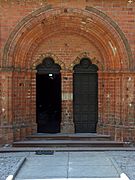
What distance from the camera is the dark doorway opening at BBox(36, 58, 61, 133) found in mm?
15906

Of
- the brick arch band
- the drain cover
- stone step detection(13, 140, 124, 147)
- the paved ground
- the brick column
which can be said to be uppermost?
the brick arch band

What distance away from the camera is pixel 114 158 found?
12.7m

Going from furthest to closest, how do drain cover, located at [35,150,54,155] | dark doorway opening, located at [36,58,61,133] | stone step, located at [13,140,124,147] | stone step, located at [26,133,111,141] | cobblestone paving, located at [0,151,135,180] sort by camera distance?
dark doorway opening, located at [36,58,61,133]
stone step, located at [26,133,111,141]
stone step, located at [13,140,124,147]
drain cover, located at [35,150,54,155]
cobblestone paving, located at [0,151,135,180]

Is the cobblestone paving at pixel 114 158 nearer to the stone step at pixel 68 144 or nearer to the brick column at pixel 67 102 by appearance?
the stone step at pixel 68 144

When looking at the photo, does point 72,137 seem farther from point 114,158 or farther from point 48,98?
point 114,158

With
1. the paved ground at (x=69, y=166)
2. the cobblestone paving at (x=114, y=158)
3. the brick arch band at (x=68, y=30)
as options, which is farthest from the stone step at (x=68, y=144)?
the brick arch band at (x=68, y=30)

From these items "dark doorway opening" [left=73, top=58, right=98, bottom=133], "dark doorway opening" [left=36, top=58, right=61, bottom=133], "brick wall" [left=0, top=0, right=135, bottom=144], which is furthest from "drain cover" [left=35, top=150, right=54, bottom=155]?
"dark doorway opening" [left=73, top=58, right=98, bottom=133]

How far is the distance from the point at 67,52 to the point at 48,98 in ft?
6.35

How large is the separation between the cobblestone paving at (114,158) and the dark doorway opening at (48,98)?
2.64 m

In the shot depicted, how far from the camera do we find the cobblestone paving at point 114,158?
421 inches

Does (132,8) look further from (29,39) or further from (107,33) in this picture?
(29,39)

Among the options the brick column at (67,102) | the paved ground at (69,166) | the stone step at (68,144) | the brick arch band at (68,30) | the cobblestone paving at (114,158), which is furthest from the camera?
the brick column at (67,102)

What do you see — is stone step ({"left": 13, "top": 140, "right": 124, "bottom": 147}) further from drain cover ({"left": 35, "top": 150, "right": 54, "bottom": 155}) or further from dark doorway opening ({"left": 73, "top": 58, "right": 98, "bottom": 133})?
dark doorway opening ({"left": 73, "top": 58, "right": 98, "bottom": 133})

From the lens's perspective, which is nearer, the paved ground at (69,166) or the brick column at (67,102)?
the paved ground at (69,166)
